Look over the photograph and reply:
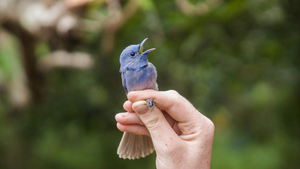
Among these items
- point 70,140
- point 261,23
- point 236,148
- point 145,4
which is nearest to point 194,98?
point 236,148

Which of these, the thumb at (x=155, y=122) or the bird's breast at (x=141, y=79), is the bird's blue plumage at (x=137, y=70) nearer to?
the bird's breast at (x=141, y=79)

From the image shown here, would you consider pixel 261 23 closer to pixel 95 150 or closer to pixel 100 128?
pixel 100 128

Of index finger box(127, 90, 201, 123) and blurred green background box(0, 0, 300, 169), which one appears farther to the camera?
blurred green background box(0, 0, 300, 169)

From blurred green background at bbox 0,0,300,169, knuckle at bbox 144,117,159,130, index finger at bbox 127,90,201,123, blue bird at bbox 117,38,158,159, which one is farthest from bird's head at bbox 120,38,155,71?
blurred green background at bbox 0,0,300,169

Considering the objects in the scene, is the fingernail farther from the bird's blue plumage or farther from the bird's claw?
the bird's blue plumage

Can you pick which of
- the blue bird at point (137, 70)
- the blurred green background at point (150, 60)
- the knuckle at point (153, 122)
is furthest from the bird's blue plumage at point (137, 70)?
the blurred green background at point (150, 60)
